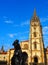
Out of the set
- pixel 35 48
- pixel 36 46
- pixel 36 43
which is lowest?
pixel 35 48

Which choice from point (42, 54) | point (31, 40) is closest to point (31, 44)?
point (31, 40)

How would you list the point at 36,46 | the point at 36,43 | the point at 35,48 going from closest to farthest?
the point at 35,48 → the point at 36,46 → the point at 36,43

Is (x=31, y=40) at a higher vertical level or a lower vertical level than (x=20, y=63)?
higher

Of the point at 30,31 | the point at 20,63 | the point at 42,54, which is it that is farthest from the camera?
the point at 30,31

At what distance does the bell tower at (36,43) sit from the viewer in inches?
2623

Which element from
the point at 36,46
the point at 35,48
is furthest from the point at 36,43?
the point at 35,48

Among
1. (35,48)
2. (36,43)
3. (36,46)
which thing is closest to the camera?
(35,48)

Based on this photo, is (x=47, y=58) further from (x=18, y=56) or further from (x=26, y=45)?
(x=18, y=56)

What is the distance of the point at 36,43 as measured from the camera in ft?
225

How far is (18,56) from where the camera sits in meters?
14.0

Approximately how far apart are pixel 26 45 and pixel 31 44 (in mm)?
7092

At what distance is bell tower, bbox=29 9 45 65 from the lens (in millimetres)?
66625

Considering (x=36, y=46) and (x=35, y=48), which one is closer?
(x=35, y=48)

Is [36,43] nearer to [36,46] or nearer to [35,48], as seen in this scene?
[36,46]
